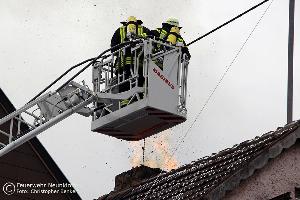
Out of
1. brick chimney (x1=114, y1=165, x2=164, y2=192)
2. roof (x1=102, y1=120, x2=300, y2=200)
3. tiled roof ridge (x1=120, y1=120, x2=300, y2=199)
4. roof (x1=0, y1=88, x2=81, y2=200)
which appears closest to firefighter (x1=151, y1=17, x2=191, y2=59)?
tiled roof ridge (x1=120, y1=120, x2=300, y2=199)

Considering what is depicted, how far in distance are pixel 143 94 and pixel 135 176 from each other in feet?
13.0

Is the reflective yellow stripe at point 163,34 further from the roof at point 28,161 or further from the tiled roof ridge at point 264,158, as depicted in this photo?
the roof at point 28,161

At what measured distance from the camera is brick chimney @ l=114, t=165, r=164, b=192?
19500 millimetres

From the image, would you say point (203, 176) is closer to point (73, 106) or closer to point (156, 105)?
point (156, 105)

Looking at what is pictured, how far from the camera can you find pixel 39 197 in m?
21.6

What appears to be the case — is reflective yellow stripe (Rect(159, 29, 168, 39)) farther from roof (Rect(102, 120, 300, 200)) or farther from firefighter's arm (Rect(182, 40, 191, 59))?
roof (Rect(102, 120, 300, 200))

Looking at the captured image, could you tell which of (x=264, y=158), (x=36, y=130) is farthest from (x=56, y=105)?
(x=264, y=158)

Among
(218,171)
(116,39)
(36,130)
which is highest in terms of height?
(116,39)

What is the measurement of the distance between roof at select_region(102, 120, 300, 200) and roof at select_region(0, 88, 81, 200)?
354 centimetres

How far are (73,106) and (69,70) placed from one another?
77cm

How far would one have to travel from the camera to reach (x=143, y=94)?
641 inches

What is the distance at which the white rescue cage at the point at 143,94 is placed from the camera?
16250mm

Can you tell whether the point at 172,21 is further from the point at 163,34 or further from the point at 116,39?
the point at 116,39

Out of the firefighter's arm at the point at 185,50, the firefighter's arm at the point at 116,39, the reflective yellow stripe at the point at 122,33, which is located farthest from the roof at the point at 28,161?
the firefighter's arm at the point at 185,50
